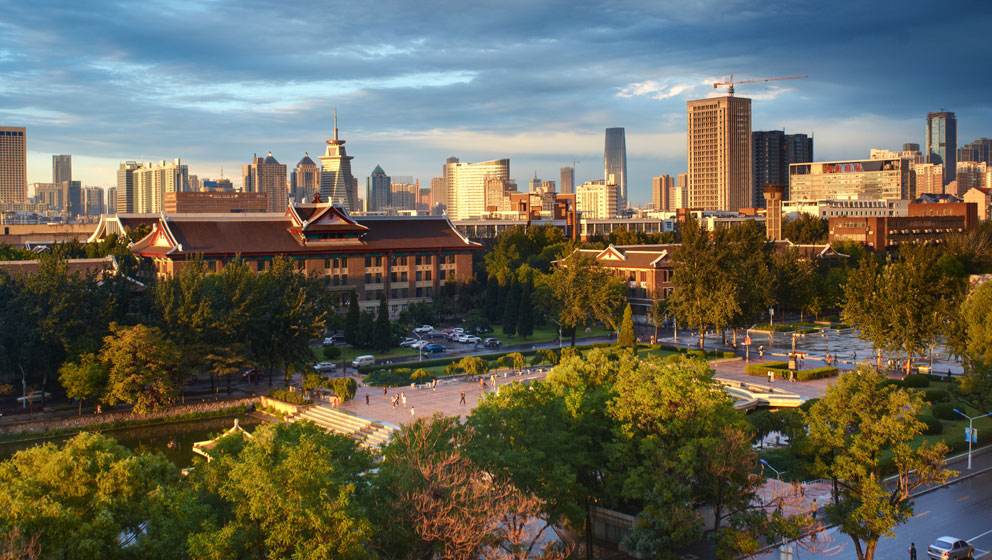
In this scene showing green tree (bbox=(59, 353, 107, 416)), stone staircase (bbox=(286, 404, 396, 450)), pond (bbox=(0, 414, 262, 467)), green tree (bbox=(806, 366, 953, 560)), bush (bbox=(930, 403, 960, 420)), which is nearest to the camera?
green tree (bbox=(806, 366, 953, 560))

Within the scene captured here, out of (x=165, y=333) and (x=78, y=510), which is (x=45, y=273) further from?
(x=78, y=510)

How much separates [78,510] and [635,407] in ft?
47.9

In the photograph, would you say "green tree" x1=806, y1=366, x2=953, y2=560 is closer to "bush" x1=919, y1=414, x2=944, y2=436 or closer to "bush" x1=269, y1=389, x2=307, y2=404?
"bush" x1=919, y1=414, x2=944, y2=436

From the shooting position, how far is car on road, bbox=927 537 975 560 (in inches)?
1056

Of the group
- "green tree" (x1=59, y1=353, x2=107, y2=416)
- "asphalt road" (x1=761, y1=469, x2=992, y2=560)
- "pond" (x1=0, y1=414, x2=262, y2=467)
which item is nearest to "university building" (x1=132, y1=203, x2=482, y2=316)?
"green tree" (x1=59, y1=353, x2=107, y2=416)

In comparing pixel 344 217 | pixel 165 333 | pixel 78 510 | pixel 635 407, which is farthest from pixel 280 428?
pixel 344 217

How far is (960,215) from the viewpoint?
122 m

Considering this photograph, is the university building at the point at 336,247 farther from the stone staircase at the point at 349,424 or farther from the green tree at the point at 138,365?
the stone staircase at the point at 349,424

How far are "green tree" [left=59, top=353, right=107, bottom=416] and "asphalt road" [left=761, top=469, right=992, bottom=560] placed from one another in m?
31.7

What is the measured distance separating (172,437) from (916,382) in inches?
1464

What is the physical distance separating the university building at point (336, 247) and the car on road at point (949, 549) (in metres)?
50.6

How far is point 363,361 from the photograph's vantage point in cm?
6059

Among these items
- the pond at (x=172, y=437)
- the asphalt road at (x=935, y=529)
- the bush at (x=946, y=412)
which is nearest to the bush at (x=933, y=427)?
the bush at (x=946, y=412)

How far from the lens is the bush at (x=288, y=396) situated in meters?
49.3
